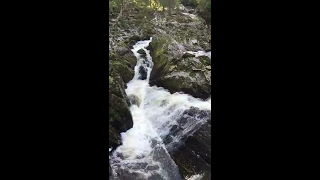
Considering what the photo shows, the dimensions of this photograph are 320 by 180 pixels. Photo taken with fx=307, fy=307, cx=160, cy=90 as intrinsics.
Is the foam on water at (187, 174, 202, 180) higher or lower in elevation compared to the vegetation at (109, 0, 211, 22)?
lower

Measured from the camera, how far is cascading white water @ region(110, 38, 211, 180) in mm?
4719

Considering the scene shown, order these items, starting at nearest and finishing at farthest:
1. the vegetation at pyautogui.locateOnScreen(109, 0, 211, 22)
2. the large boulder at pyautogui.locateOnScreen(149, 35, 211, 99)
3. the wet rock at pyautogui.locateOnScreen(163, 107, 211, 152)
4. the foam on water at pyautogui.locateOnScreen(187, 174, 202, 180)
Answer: the foam on water at pyautogui.locateOnScreen(187, 174, 202, 180) < the wet rock at pyautogui.locateOnScreen(163, 107, 211, 152) < the large boulder at pyautogui.locateOnScreen(149, 35, 211, 99) < the vegetation at pyautogui.locateOnScreen(109, 0, 211, 22)

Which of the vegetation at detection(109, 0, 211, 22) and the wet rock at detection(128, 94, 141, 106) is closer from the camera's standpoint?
the wet rock at detection(128, 94, 141, 106)

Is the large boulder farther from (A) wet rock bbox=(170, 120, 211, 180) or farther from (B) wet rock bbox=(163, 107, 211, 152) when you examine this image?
(A) wet rock bbox=(170, 120, 211, 180)

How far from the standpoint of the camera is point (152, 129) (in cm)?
522

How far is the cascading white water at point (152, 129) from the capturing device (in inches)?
186

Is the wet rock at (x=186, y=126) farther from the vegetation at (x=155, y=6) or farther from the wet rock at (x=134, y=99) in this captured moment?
the vegetation at (x=155, y=6)

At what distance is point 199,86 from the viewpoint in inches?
220

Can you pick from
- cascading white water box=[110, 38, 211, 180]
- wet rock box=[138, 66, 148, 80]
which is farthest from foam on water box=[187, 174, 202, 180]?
wet rock box=[138, 66, 148, 80]

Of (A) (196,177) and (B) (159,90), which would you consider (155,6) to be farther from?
(A) (196,177)

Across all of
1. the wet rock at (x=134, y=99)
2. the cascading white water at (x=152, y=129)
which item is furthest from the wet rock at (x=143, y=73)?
the wet rock at (x=134, y=99)

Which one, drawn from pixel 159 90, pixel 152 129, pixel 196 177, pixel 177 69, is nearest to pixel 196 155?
pixel 196 177
